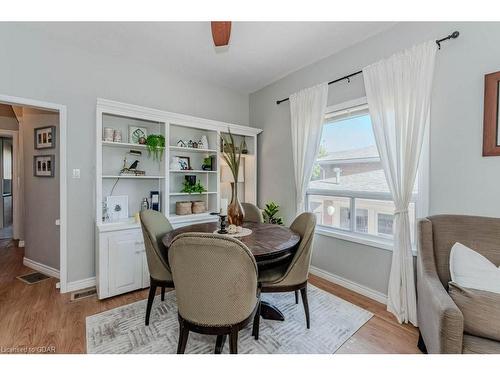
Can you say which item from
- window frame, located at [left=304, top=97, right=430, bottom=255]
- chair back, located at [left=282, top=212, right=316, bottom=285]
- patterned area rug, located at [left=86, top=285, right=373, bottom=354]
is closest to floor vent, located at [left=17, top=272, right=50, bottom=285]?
patterned area rug, located at [left=86, top=285, right=373, bottom=354]

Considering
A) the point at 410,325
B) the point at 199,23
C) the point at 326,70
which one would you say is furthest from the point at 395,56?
the point at 410,325

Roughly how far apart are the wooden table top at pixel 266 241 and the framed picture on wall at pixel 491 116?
59.7 inches

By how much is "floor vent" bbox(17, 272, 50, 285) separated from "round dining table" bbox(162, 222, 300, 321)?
6.58 ft

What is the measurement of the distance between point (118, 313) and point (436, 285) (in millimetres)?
2437

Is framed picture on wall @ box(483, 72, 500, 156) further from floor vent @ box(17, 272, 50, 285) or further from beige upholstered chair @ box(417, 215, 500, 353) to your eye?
floor vent @ box(17, 272, 50, 285)

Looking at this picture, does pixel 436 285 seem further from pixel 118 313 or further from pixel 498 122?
pixel 118 313

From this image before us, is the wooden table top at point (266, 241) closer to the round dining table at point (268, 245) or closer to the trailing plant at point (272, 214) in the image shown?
the round dining table at point (268, 245)

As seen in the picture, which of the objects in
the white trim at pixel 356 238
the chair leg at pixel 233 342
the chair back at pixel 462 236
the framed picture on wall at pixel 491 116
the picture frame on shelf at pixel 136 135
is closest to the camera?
the chair leg at pixel 233 342

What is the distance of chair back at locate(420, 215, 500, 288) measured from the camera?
1548 mm

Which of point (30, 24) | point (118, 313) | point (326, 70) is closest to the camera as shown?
point (118, 313)

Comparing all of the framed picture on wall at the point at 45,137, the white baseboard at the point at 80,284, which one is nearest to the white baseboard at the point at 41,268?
the white baseboard at the point at 80,284

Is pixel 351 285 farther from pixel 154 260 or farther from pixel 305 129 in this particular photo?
pixel 154 260

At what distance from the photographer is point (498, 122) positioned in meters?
1.68

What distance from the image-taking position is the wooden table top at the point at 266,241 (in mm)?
1605
